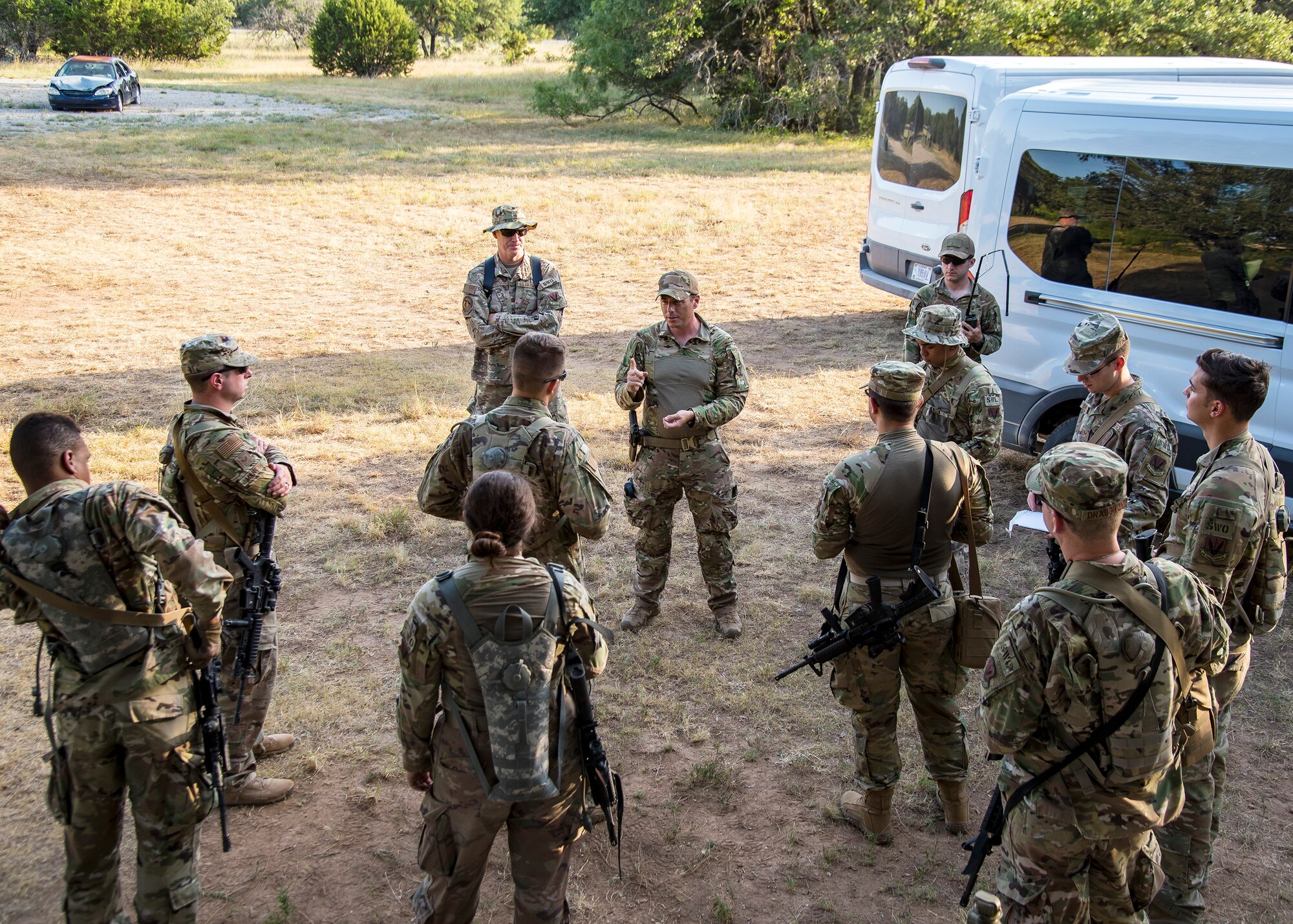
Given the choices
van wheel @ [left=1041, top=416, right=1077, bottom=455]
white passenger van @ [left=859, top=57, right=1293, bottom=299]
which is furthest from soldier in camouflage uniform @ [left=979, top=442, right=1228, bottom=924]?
white passenger van @ [left=859, top=57, right=1293, bottom=299]

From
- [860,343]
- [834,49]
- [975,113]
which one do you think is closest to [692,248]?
[860,343]

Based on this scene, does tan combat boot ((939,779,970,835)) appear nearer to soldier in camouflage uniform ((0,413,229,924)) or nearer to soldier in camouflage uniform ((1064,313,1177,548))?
soldier in camouflage uniform ((1064,313,1177,548))

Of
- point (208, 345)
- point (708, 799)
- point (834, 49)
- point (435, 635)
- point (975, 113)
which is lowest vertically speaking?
point (708, 799)

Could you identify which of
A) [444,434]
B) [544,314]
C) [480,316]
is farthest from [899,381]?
[444,434]

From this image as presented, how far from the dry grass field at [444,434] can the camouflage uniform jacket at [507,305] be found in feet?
4.19

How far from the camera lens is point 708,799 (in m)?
4.35

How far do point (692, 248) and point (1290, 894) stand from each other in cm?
1209

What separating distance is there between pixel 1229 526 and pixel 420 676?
105 inches

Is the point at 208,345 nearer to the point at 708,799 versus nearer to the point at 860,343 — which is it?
the point at 708,799

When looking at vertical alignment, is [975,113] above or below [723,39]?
below

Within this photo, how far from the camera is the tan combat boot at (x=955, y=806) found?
3.98 m

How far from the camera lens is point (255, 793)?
4.29 metres

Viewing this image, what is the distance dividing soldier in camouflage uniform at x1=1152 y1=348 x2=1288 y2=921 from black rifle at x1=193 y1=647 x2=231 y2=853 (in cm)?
328

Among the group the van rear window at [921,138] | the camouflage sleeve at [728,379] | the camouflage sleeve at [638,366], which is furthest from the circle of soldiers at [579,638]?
the van rear window at [921,138]
